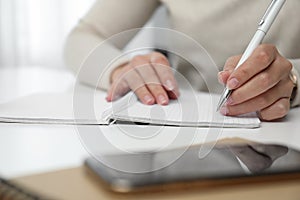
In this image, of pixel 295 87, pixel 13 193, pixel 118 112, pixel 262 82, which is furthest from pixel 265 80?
pixel 13 193

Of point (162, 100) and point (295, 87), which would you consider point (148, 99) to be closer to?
point (162, 100)

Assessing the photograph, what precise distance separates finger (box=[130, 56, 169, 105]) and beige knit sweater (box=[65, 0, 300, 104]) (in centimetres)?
17

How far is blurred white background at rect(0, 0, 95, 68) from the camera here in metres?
2.94

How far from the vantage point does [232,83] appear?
844 mm

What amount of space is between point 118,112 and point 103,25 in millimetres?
593

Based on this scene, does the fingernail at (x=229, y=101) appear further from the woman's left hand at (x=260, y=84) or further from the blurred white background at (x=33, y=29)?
the blurred white background at (x=33, y=29)

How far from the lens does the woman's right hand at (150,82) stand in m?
0.94

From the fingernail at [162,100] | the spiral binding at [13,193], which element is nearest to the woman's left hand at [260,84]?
the fingernail at [162,100]

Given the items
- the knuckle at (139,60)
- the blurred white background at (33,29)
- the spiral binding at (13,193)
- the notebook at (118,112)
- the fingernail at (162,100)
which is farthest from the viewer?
the blurred white background at (33,29)

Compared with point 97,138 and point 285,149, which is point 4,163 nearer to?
point 97,138

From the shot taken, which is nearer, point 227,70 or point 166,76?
point 227,70

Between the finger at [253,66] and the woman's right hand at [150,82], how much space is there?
0.13 meters

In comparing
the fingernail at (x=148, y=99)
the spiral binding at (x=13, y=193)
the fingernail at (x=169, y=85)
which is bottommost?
the fingernail at (x=169, y=85)

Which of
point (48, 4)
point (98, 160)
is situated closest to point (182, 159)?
point (98, 160)
